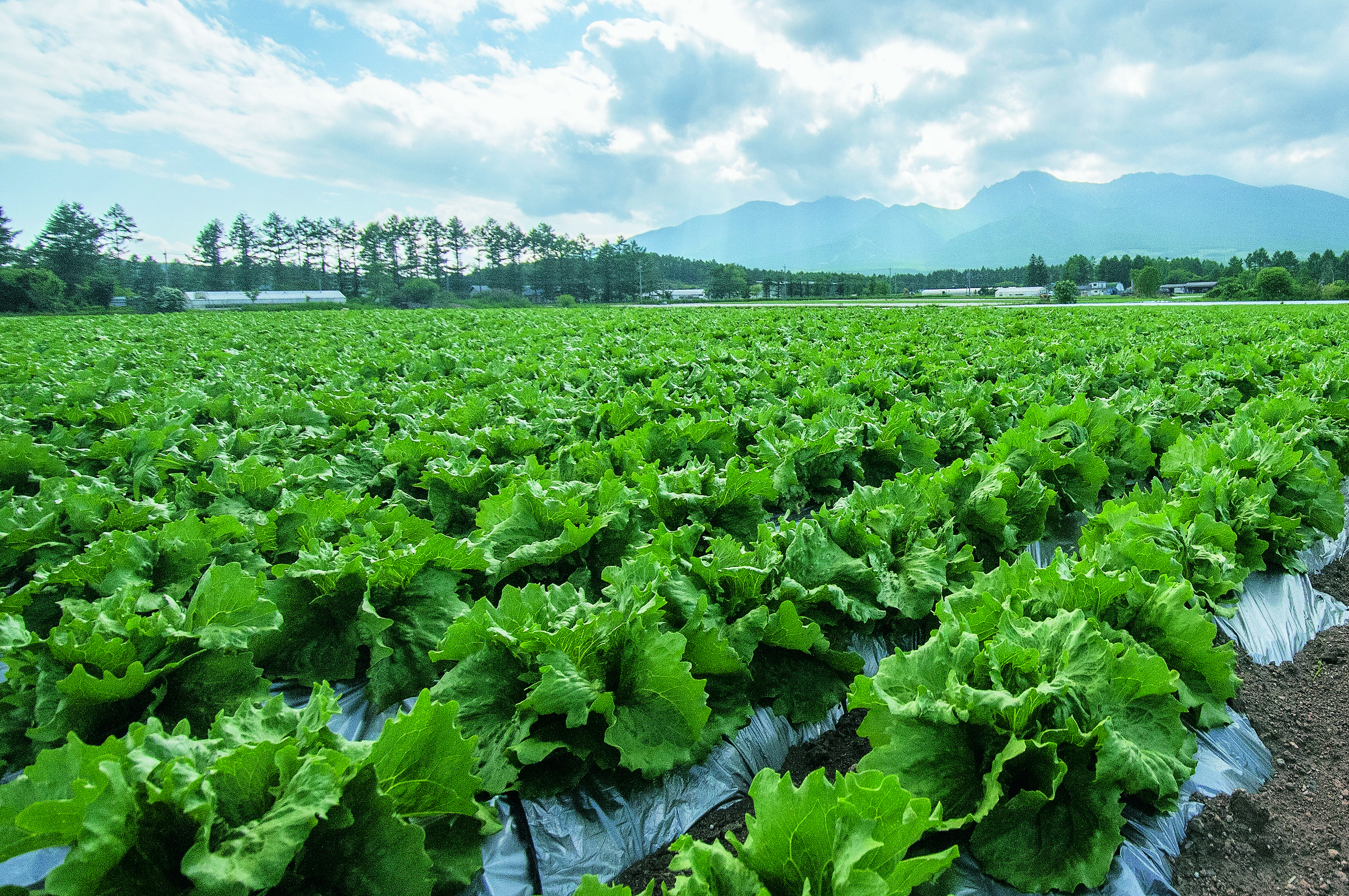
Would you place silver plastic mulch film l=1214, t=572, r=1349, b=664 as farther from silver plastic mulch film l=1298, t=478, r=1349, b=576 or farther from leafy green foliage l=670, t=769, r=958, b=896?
leafy green foliage l=670, t=769, r=958, b=896

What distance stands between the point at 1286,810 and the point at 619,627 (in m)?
2.70

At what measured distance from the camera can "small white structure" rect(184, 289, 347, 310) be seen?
70000mm

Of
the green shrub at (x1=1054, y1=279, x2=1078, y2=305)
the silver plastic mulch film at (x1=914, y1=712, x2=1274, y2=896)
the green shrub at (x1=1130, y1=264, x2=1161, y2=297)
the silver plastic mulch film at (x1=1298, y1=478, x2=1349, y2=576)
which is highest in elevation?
the green shrub at (x1=1130, y1=264, x2=1161, y2=297)

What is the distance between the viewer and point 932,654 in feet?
8.03

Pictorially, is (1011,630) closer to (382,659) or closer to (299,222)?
(382,659)

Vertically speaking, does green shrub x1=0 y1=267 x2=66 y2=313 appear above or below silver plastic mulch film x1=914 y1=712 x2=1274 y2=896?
above

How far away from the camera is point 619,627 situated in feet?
8.07

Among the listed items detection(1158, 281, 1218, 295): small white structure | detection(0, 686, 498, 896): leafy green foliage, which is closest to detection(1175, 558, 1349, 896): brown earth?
detection(0, 686, 498, 896): leafy green foliage

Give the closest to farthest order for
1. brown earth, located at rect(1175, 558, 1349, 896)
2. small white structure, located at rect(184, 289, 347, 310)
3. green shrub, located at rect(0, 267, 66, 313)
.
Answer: brown earth, located at rect(1175, 558, 1349, 896) < green shrub, located at rect(0, 267, 66, 313) < small white structure, located at rect(184, 289, 347, 310)

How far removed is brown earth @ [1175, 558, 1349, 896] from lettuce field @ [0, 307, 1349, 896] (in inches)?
9.7

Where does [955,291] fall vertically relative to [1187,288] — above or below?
above

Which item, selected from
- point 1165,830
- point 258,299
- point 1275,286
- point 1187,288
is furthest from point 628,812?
point 1187,288

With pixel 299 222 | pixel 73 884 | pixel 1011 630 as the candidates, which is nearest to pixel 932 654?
pixel 1011 630

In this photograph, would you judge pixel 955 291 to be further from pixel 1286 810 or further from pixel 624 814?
pixel 624 814
